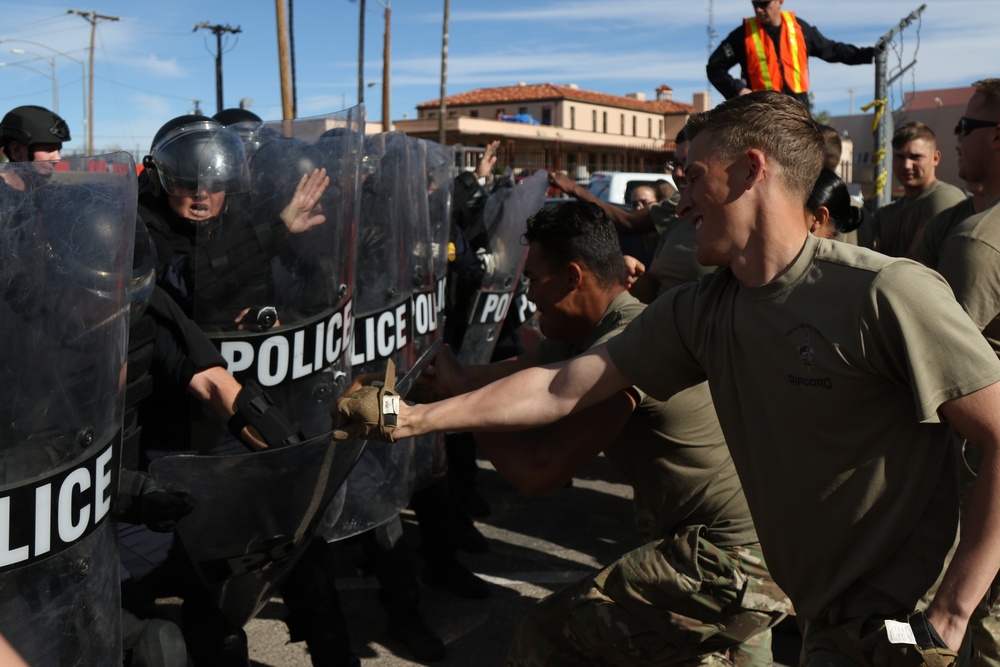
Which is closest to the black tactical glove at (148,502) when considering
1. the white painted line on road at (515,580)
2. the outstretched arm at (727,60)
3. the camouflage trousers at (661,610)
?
the camouflage trousers at (661,610)

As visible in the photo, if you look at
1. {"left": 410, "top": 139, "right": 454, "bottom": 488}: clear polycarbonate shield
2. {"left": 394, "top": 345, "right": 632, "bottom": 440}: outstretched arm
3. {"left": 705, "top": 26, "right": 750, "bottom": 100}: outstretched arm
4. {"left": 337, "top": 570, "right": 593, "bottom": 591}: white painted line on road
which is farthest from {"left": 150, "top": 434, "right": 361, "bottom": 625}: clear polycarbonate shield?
{"left": 705, "top": 26, "right": 750, "bottom": 100}: outstretched arm

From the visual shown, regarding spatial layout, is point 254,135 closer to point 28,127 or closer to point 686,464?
point 686,464

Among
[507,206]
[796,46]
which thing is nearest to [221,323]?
[507,206]

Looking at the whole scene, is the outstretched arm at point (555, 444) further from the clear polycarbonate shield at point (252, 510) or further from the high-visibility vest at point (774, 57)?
the high-visibility vest at point (774, 57)

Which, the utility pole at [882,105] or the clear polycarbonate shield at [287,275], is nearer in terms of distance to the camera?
the clear polycarbonate shield at [287,275]

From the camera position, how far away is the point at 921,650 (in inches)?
63.8

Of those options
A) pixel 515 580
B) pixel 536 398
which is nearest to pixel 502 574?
pixel 515 580

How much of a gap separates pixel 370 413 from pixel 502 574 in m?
2.69

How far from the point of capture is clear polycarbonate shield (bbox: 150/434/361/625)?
7.63 ft

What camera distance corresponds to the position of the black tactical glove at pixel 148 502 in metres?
2.17

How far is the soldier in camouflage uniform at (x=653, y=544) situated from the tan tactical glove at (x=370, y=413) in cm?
43

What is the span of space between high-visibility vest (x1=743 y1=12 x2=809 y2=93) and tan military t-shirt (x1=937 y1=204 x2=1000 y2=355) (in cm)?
245

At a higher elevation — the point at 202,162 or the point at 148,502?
the point at 202,162

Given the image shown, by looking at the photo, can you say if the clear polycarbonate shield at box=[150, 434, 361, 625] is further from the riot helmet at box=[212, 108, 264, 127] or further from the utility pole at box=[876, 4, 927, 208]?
the utility pole at box=[876, 4, 927, 208]
